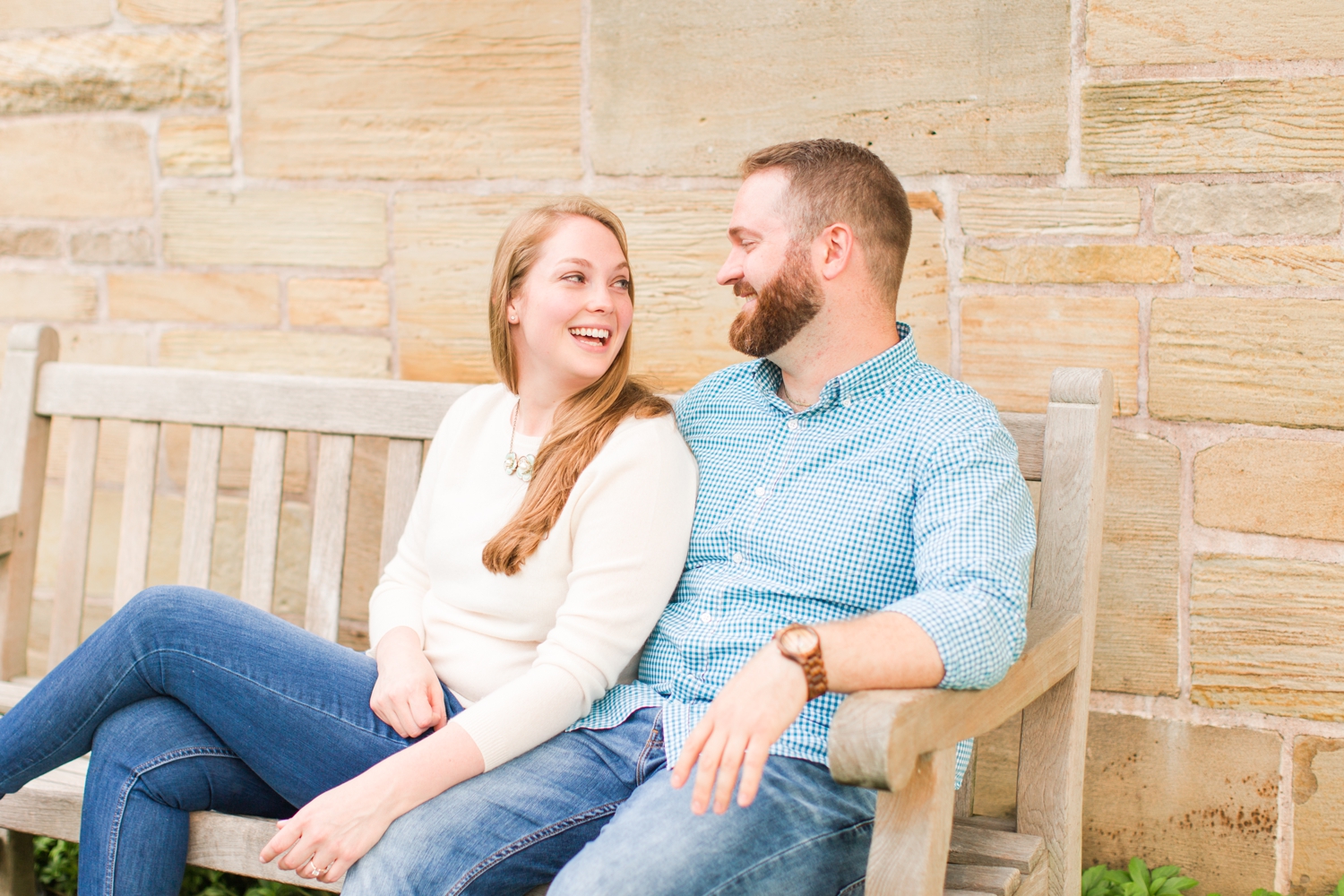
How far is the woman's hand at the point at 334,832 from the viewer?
1.61m

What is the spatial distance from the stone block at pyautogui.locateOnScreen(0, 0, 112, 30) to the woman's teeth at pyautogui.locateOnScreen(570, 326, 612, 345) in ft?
6.22

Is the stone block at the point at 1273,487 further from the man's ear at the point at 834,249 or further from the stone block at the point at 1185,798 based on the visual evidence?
the man's ear at the point at 834,249

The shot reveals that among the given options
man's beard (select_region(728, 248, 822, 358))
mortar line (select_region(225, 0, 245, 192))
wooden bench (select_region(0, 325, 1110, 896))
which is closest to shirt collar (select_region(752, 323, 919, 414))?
man's beard (select_region(728, 248, 822, 358))

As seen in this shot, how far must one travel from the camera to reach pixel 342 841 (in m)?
1.61

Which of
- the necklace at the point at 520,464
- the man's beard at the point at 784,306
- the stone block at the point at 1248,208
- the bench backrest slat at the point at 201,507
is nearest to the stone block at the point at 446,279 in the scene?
the bench backrest slat at the point at 201,507

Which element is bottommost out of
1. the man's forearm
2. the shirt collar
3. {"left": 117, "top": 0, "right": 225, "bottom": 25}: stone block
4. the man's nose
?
the man's forearm

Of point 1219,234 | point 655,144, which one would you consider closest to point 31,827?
point 655,144

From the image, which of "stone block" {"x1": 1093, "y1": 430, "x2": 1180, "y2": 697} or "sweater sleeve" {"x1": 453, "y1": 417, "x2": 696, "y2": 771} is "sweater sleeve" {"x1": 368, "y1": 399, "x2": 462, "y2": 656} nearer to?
"sweater sleeve" {"x1": 453, "y1": 417, "x2": 696, "y2": 771}

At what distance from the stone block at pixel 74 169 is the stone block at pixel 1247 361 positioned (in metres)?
2.61

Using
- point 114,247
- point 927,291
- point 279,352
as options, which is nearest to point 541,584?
point 927,291

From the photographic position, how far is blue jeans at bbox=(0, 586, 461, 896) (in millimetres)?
1821

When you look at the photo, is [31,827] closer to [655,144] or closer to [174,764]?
[174,764]

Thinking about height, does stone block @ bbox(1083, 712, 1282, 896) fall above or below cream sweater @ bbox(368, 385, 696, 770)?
below

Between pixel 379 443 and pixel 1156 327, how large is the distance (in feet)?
6.18
